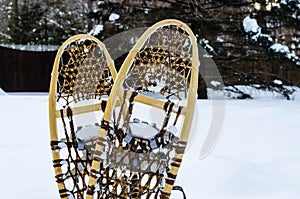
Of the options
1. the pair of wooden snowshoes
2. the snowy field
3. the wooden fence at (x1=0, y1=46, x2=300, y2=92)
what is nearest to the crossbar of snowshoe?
the pair of wooden snowshoes

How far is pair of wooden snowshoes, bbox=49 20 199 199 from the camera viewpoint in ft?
2.91

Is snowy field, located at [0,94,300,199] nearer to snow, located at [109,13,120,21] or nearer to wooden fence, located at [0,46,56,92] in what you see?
snow, located at [109,13,120,21]

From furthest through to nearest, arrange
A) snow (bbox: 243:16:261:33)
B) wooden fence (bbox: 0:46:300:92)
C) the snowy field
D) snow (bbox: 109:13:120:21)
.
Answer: wooden fence (bbox: 0:46:300:92) < snow (bbox: 109:13:120:21) < snow (bbox: 243:16:261:33) < the snowy field

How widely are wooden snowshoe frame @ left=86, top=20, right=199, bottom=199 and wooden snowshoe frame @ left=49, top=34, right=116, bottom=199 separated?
0.10m

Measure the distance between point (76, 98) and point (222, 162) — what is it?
30.7 inches

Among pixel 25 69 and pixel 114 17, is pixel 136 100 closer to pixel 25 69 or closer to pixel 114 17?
pixel 114 17

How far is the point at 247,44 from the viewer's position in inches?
208

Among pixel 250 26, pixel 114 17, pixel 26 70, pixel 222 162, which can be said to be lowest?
A: pixel 222 162

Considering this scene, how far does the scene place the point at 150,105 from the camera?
99 centimetres

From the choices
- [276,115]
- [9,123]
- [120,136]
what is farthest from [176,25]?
[276,115]

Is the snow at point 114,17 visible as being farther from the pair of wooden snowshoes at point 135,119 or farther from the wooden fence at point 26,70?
the pair of wooden snowshoes at point 135,119

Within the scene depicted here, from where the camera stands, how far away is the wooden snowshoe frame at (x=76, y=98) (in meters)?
1.06

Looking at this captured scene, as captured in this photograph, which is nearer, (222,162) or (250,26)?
(222,162)

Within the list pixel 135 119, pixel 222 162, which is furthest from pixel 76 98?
pixel 222 162
